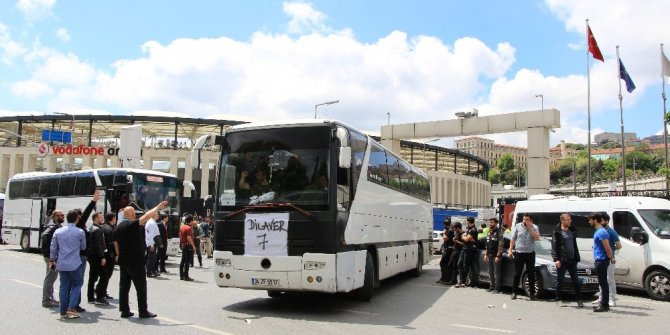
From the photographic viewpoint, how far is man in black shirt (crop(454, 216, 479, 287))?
14.5 meters

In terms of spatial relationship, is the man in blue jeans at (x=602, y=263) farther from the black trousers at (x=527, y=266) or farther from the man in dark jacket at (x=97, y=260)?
the man in dark jacket at (x=97, y=260)

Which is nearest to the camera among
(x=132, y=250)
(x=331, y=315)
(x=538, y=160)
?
(x=132, y=250)

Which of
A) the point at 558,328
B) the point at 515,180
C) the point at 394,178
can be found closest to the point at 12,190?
the point at 394,178

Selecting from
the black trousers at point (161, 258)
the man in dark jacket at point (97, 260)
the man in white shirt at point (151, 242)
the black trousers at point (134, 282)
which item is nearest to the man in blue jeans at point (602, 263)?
the black trousers at point (134, 282)

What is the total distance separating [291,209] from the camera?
9656mm

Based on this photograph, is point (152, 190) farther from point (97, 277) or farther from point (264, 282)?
point (264, 282)

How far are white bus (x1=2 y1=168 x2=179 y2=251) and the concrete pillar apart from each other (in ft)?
59.1

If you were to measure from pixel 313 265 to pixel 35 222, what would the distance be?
19.9 meters

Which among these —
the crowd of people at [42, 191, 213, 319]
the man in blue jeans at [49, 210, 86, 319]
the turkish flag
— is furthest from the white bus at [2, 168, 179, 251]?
the turkish flag

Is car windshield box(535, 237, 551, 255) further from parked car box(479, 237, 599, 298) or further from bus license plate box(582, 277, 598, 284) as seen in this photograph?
bus license plate box(582, 277, 598, 284)

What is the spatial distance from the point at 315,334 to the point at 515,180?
16772 cm

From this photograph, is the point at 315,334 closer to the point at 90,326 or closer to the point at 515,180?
the point at 90,326

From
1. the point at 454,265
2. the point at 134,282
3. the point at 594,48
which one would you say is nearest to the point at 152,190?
the point at 454,265

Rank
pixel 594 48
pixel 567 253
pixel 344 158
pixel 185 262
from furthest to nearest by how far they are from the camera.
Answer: pixel 594 48 < pixel 185 262 < pixel 567 253 < pixel 344 158
